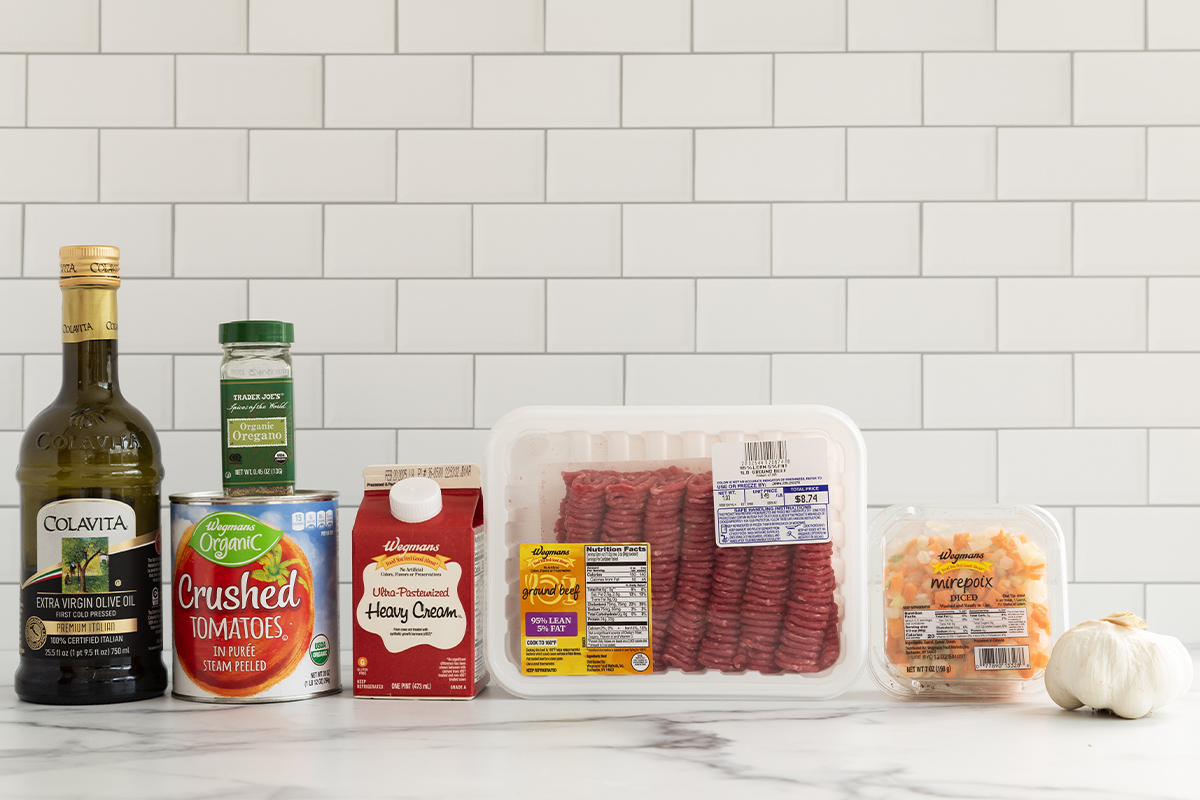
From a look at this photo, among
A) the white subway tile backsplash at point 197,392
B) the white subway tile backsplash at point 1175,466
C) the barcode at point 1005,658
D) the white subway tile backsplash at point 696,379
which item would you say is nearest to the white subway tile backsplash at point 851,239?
the white subway tile backsplash at point 696,379

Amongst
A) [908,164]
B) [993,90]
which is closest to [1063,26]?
[993,90]

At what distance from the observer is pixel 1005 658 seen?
869 millimetres

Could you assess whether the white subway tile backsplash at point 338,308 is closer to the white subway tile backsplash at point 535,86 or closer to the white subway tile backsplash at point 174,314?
the white subway tile backsplash at point 174,314

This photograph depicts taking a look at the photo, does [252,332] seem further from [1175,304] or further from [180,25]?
[1175,304]

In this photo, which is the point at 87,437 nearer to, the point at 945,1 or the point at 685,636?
the point at 685,636

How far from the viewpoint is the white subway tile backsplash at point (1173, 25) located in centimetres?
113

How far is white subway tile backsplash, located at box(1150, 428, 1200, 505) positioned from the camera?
3.67 feet

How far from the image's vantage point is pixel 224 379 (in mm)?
885

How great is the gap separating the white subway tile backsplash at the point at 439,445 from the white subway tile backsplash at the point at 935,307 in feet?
1.47

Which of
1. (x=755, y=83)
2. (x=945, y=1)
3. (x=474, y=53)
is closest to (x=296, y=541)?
(x=474, y=53)

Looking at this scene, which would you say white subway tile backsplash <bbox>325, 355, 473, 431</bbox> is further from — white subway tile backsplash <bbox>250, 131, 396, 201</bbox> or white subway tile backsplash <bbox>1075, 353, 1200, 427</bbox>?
white subway tile backsplash <bbox>1075, 353, 1200, 427</bbox>

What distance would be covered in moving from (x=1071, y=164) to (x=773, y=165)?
1.13ft

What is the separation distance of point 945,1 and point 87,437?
3.35 feet

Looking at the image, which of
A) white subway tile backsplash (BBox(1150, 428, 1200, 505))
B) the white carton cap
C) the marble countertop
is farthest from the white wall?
the marble countertop
